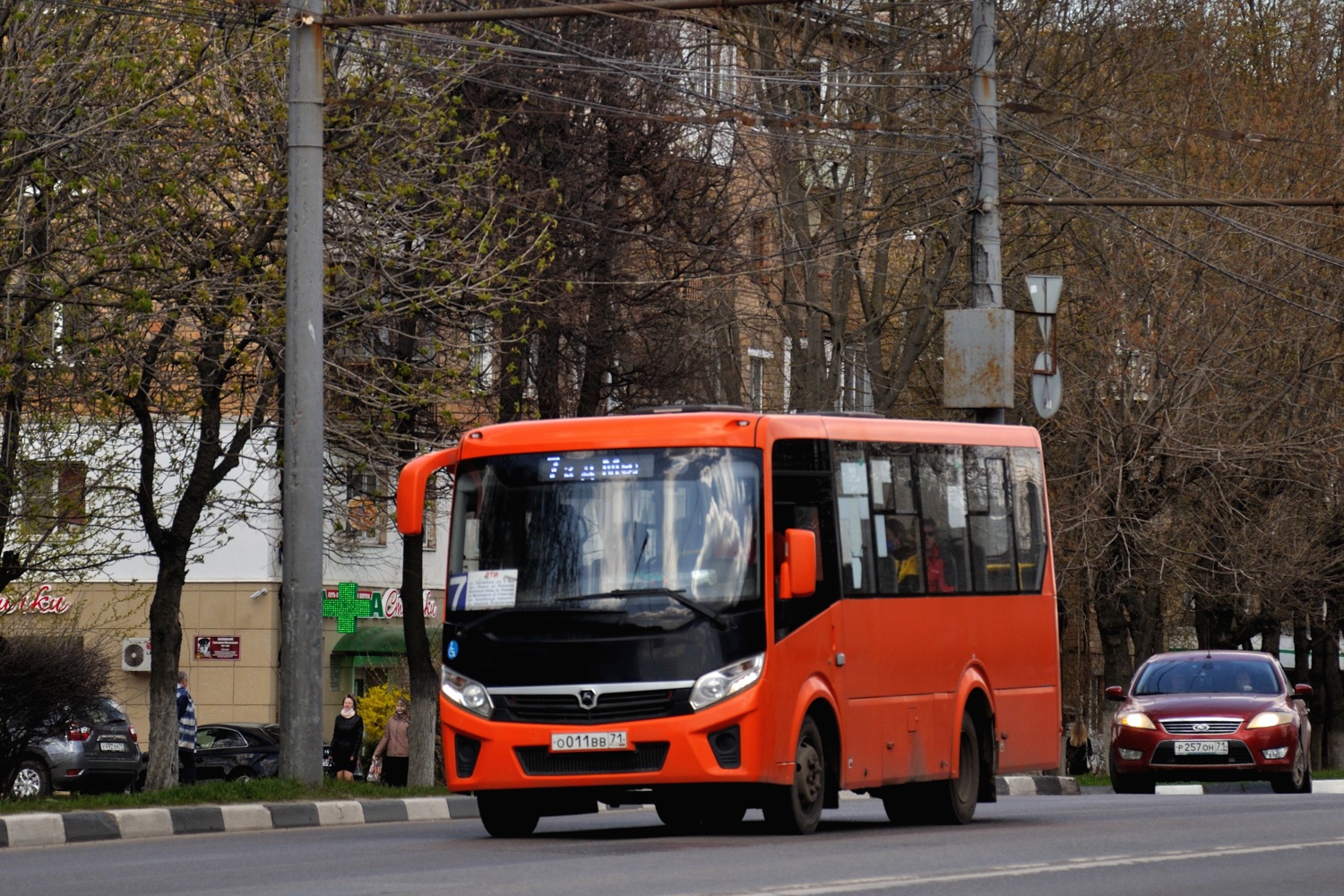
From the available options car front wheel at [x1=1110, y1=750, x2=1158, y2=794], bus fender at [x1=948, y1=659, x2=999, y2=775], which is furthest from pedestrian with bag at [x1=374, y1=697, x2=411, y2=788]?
bus fender at [x1=948, y1=659, x2=999, y2=775]

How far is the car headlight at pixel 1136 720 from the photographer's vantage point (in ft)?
80.5

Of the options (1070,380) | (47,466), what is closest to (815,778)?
(47,466)

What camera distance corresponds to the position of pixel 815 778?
1526 cm

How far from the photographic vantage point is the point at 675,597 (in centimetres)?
1463

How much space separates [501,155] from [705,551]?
14166mm

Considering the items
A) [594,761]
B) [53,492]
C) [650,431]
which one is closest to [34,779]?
[53,492]

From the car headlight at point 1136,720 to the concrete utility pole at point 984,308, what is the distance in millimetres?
3283

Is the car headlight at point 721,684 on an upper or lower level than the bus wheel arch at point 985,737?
upper

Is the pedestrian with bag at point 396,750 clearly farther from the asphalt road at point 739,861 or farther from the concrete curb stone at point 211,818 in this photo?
the asphalt road at point 739,861

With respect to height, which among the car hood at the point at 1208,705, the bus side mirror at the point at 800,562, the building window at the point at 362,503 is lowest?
the car hood at the point at 1208,705

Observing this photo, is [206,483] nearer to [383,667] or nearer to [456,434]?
[456,434]

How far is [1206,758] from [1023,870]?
13229 millimetres

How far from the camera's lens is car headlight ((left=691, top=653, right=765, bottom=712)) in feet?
47.5

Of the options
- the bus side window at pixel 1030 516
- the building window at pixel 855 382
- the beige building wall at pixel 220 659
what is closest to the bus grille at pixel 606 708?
the bus side window at pixel 1030 516
